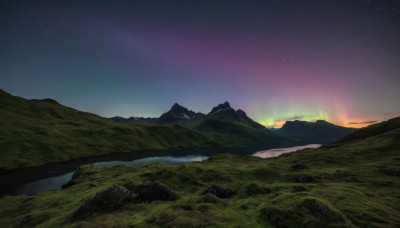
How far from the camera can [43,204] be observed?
52688mm

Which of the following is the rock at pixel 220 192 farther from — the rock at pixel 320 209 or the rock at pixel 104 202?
the rock at pixel 320 209

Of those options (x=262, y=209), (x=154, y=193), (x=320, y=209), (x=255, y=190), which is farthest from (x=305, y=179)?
(x=154, y=193)

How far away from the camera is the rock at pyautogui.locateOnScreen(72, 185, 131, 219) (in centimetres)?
3236

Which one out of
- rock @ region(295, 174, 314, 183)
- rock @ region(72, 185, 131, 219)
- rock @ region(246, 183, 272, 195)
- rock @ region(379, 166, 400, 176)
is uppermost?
rock @ region(379, 166, 400, 176)

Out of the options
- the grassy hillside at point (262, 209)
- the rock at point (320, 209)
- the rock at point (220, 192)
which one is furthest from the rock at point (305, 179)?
the rock at point (320, 209)

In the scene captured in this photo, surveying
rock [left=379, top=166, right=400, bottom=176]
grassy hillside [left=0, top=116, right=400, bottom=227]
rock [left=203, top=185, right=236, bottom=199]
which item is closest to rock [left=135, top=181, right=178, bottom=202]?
grassy hillside [left=0, top=116, right=400, bottom=227]

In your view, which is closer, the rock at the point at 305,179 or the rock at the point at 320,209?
the rock at the point at 320,209

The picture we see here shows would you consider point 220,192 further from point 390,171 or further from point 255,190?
point 390,171

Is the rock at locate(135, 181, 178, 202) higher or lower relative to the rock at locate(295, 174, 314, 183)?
lower

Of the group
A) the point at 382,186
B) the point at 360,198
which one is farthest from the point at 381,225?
the point at 382,186

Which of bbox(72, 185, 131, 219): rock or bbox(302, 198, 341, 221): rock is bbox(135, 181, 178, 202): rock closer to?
bbox(72, 185, 131, 219): rock

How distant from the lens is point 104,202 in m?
33.8

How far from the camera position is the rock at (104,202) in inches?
1274

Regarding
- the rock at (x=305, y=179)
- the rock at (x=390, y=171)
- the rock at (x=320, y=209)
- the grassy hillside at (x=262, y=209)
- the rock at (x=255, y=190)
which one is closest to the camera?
the rock at (x=320, y=209)
